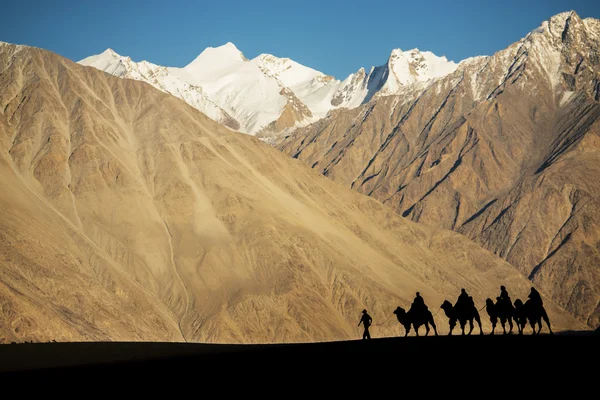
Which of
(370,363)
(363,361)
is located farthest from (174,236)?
(370,363)

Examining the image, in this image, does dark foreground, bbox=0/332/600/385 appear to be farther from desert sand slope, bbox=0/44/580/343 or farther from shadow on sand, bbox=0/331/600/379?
desert sand slope, bbox=0/44/580/343

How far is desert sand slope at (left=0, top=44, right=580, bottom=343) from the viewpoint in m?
97.8

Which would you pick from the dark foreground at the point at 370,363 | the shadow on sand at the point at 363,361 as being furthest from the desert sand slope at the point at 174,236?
the dark foreground at the point at 370,363

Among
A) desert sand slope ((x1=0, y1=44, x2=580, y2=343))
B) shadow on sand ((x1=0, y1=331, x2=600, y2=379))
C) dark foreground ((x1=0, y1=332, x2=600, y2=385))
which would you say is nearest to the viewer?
dark foreground ((x1=0, y1=332, x2=600, y2=385))

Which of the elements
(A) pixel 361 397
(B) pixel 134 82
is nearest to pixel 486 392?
(A) pixel 361 397

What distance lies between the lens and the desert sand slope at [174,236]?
97750 mm

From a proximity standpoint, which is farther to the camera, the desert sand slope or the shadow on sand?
the desert sand slope

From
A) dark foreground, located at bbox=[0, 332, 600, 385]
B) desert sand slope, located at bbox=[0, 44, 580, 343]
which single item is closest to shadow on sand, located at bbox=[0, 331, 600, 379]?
dark foreground, located at bbox=[0, 332, 600, 385]

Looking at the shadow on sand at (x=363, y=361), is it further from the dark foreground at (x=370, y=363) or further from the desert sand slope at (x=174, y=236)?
the desert sand slope at (x=174, y=236)

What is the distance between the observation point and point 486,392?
18.8m

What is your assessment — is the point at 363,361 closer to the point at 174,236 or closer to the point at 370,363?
the point at 370,363

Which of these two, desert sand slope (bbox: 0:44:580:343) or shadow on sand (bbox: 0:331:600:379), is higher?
desert sand slope (bbox: 0:44:580:343)

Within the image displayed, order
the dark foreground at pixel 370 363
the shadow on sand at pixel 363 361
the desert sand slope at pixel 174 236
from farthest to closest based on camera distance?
the desert sand slope at pixel 174 236 < the shadow on sand at pixel 363 361 < the dark foreground at pixel 370 363

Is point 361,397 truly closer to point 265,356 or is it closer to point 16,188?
point 265,356
